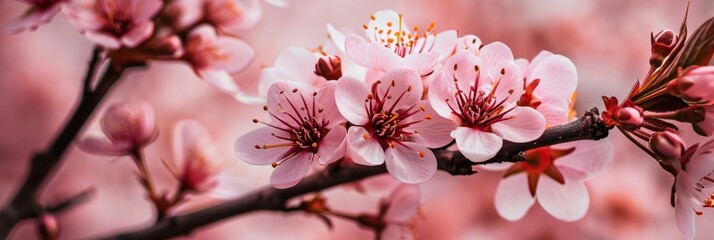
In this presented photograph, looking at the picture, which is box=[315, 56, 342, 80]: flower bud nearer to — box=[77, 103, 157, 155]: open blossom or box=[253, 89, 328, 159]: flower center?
box=[253, 89, 328, 159]: flower center

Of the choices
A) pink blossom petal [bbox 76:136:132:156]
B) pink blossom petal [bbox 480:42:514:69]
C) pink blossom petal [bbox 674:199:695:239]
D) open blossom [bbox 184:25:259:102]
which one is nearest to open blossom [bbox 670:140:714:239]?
pink blossom petal [bbox 674:199:695:239]

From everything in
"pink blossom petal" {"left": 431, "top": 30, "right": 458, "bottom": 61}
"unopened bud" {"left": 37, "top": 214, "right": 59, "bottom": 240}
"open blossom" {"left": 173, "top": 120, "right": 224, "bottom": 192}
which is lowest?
"unopened bud" {"left": 37, "top": 214, "right": 59, "bottom": 240}

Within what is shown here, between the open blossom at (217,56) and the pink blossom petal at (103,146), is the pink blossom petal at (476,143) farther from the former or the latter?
the pink blossom petal at (103,146)

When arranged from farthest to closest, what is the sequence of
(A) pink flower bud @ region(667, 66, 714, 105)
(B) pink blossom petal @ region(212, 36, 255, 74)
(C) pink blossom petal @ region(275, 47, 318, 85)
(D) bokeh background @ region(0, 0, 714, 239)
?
(D) bokeh background @ region(0, 0, 714, 239)
(B) pink blossom petal @ region(212, 36, 255, 74)
(C) pink blossom petal @ region(275, 47, 318, 85)
(A) pink flower bud @ region(667, 66, 714, 105)

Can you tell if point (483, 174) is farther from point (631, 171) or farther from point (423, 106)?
point (423, 106)

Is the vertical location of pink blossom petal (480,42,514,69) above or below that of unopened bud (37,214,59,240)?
above

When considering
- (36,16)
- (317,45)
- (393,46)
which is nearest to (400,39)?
(393,46)

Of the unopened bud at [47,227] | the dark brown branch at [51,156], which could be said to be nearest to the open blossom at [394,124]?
the dark brown branch at [51,156]
